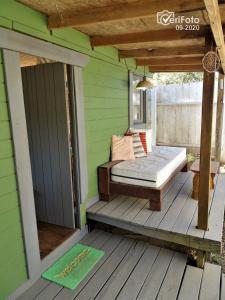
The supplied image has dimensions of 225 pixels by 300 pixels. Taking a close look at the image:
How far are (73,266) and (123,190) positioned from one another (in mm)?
1207

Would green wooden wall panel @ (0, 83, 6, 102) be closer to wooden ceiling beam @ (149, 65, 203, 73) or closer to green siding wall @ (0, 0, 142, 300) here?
green siding wall @ (0, 0, 142, 300)

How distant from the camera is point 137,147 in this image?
420 centimetres

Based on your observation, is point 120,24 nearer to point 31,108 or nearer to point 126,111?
point 31,108

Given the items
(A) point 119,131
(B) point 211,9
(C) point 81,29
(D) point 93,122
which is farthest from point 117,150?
(B) point 211,9

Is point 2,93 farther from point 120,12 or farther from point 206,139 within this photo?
point 206,139

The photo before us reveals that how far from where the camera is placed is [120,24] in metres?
2.59

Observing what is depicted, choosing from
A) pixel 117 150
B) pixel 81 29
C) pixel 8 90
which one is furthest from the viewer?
pixel 117 150

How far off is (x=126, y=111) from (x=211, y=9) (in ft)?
9.84

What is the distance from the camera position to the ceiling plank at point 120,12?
6.08 feet

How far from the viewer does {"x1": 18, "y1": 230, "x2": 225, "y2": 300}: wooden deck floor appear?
7.15 feet

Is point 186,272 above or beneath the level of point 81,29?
beneath

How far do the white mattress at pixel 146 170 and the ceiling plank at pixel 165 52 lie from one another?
165 centimetres

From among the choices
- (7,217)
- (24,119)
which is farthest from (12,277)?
(24,119)

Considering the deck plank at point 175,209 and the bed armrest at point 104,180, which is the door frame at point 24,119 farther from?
the deck plank at point 175,209
